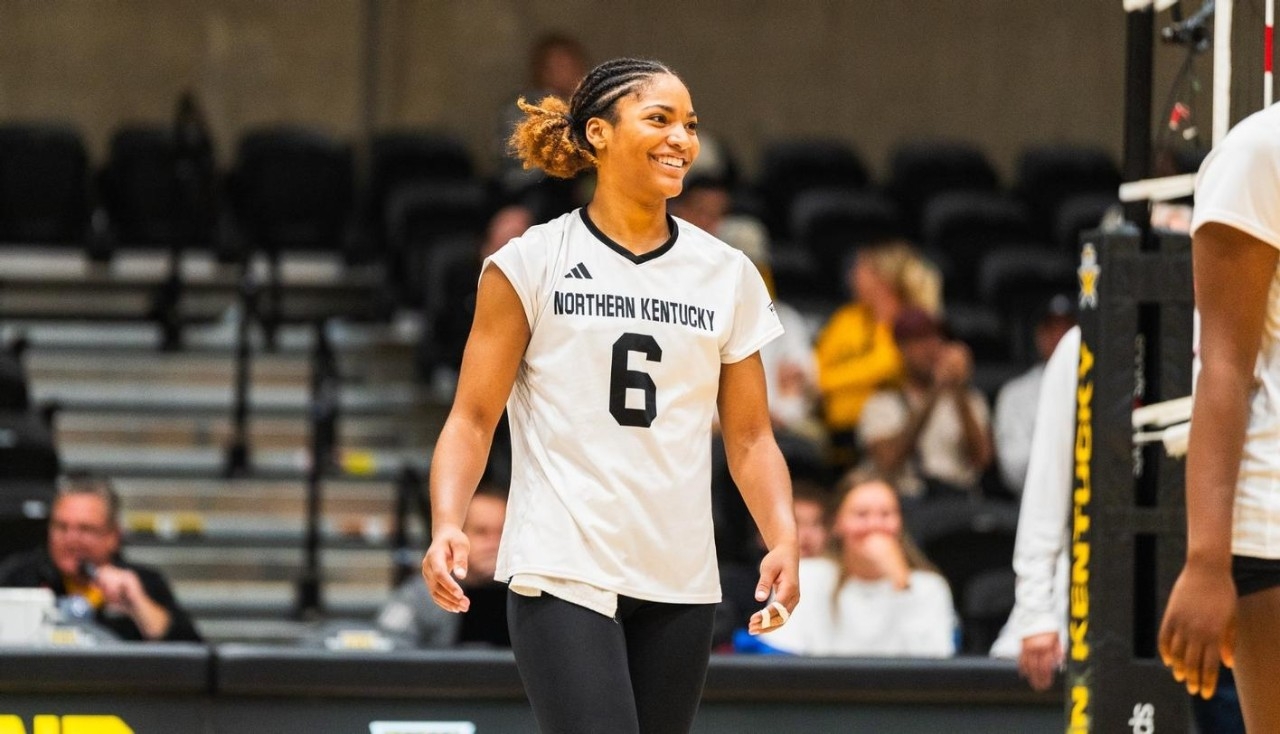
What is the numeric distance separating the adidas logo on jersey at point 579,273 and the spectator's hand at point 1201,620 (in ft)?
4.38

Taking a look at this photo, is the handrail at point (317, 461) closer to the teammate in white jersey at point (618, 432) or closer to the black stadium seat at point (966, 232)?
the black stadium seat at point (966, 232)

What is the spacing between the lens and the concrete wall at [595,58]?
41.4ft

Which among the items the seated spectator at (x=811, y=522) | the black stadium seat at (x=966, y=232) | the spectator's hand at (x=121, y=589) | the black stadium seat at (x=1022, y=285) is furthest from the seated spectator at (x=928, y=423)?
the spectator's hand at (x=121, y=589)

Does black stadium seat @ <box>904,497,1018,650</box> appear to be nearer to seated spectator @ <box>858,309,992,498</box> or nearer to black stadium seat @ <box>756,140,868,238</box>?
seated spectator @ <box>858,309,992,498</box>

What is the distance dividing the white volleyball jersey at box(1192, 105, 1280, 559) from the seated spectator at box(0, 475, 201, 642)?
4414mm

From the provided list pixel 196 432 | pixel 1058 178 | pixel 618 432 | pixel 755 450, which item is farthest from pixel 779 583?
pixel 1058 178

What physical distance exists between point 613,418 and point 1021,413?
5703 mm

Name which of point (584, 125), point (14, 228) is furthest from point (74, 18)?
point (584, 125)

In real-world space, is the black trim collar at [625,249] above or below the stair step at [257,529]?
above

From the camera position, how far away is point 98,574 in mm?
6504

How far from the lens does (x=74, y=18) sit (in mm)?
12516

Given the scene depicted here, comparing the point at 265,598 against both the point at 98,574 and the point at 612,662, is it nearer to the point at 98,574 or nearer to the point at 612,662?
the point at 98,574

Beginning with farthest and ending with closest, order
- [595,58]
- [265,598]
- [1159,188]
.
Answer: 1. [595,58]
2. [265,598]
3. [1159,188]

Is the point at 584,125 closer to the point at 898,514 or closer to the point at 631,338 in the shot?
the point at 631,338
